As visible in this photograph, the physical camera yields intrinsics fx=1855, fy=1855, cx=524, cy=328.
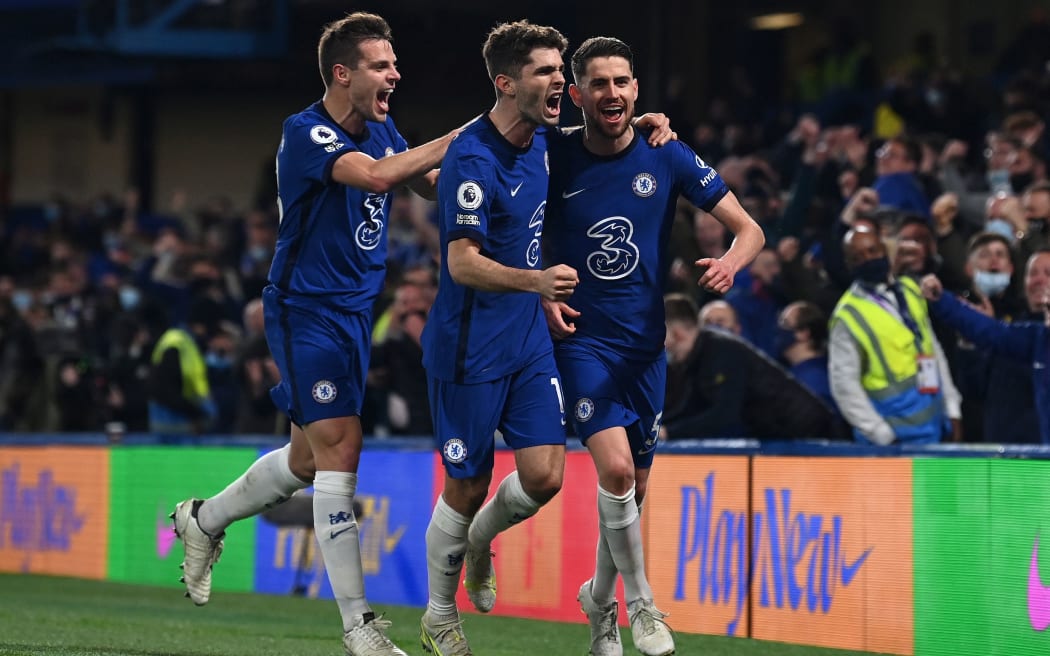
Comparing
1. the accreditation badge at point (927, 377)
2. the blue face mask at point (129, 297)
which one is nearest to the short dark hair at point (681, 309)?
the accreditation badge at point (927, 377)

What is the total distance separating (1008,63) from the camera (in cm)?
1659

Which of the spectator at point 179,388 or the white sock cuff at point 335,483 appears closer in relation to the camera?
the white sock cuff at point 335,483

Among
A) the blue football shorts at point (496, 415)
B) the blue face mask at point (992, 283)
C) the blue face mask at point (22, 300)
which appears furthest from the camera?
the blue face mask at point (22, 300)

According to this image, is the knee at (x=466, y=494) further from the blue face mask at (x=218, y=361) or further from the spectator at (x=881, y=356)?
the blue face mask at (x=218, y=361)

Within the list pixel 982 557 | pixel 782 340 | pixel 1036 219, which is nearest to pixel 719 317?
pixel 782 340

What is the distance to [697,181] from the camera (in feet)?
23.9

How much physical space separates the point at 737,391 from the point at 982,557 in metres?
2.59

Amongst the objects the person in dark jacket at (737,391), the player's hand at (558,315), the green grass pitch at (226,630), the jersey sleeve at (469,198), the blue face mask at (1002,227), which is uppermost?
the blue face mask at (1002,227)

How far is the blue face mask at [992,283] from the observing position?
10125 mm

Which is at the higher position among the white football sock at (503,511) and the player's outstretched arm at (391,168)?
the player's outstretched arm at (391,168)

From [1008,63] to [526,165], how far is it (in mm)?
10688

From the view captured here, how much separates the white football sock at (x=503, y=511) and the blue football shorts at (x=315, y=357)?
649 mm

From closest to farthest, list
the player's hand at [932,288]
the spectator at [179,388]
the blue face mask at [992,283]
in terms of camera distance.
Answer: the player's hand at [932,288]
the blue face mask at [992,283]
the spectator at [179,388]

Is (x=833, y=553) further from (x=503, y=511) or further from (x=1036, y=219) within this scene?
(x=1036, y=219)
